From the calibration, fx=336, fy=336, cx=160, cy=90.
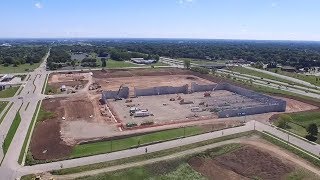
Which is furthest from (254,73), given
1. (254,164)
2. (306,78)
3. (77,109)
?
(254,164)

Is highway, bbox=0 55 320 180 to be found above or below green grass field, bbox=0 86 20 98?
above

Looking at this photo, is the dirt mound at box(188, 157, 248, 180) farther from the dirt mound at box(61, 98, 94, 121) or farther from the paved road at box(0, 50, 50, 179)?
the dirt mound at box(61, 98, 94, 121)

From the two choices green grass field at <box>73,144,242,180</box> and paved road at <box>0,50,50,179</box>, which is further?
paved road at <box>0,50,50,179</box>

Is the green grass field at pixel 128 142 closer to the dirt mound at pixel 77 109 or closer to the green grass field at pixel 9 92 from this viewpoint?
the dirt mound at pixel 77 109

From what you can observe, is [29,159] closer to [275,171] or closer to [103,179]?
[103,179]

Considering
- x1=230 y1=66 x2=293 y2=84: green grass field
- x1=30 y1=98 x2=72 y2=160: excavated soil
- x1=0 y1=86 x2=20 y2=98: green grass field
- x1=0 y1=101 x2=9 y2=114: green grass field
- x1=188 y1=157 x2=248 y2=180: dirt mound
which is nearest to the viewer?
x1=188 y1=157 x2=248 y2=180: dirt mound

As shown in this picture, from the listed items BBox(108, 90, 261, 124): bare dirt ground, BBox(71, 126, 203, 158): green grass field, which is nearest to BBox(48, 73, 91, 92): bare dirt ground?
BBox(108, 90, 261, 124): bare dirt ground

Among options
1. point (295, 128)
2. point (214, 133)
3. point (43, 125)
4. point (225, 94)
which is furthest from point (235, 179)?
point (225, 94)

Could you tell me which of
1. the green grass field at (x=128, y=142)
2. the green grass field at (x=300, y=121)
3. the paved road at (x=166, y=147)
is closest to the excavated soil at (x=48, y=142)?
the green grass field at (x=128, y=142)

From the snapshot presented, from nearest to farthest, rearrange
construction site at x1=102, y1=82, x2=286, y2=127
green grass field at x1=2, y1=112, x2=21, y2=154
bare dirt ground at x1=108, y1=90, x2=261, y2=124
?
1. green grass field at x1=2, y1=112, x2=21, y2=154
2. bare dirt ground at x1=108, y1=90, x2=261, y2=124
3. construction site at x1=102, y1=82, x2=286, y2=127
